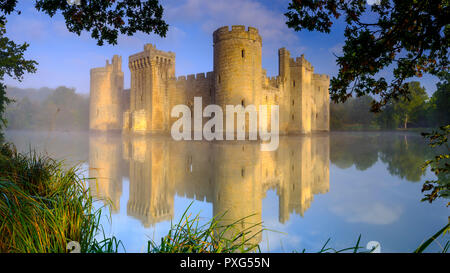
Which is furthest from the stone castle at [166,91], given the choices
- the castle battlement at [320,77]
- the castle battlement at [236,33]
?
the castle battlement at [320,77]

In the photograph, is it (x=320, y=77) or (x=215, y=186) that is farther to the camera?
(x=320, y=77)

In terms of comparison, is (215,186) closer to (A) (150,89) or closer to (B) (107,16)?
(B) (107,16)

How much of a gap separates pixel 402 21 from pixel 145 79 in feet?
81.7

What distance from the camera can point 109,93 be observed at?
30906mm

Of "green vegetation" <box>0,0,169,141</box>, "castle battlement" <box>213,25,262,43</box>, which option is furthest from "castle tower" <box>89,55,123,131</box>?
"green vegetation" <box>0,0,169,141</box>

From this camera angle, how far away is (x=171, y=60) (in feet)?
84.4

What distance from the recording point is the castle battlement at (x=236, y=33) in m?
17.1

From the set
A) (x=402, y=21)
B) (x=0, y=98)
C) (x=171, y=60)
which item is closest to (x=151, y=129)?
(x=171, y=60)

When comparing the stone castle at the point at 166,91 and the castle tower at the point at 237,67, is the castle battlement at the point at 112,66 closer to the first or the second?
the stone castle at the point at 166,91

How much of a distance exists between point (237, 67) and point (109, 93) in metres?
19.6

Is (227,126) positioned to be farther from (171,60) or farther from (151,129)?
(171,60)

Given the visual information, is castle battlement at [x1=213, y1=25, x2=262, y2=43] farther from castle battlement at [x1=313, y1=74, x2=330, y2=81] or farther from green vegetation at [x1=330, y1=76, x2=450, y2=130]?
castle battlement at [x1=313, y1=74, x2=330, y2=81]

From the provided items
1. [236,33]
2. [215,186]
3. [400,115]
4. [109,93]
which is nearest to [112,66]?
[109,93]

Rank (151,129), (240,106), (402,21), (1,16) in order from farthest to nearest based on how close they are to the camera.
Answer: (151,129) < (240,106) < (1,16) < (402,21)
